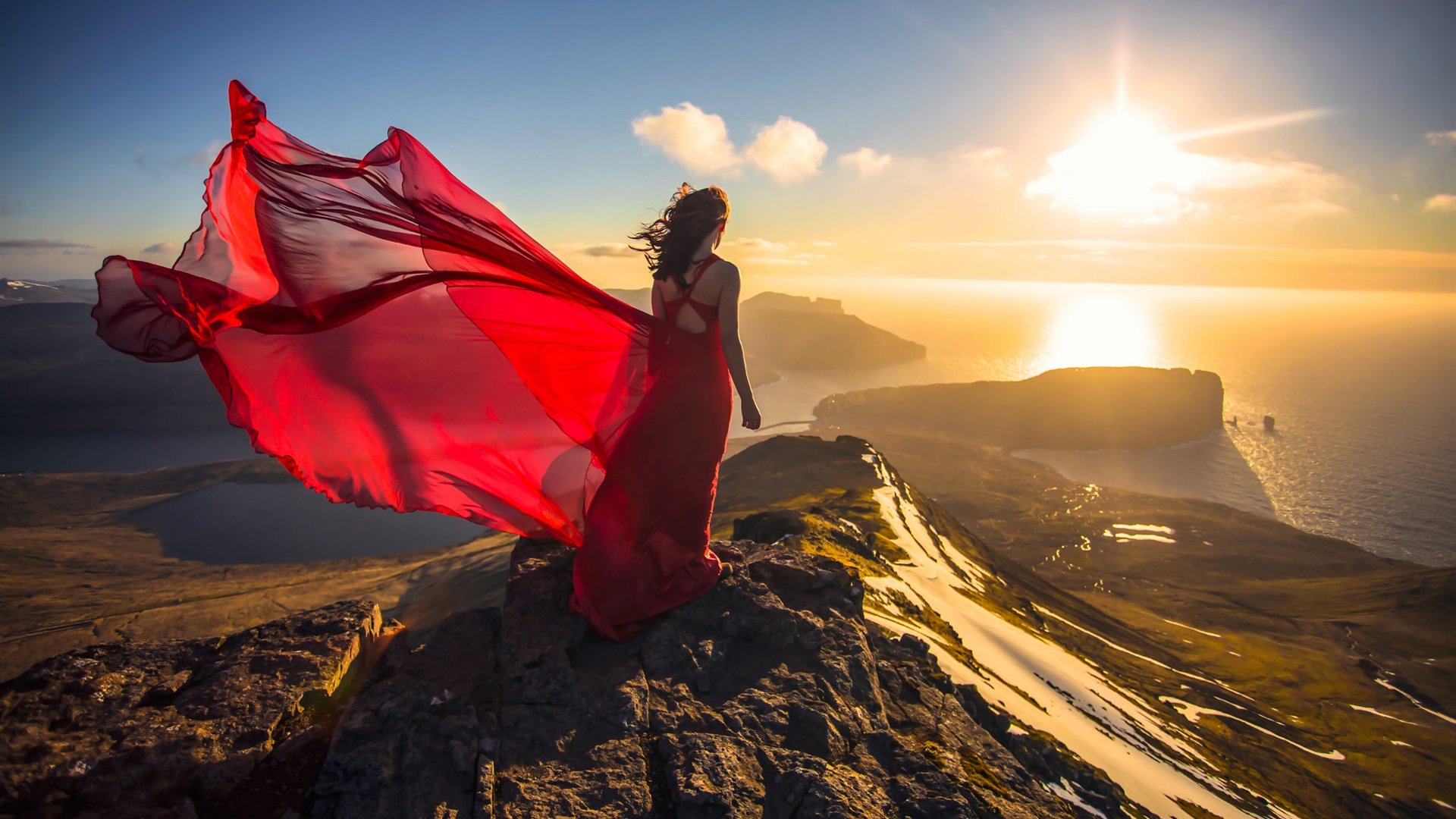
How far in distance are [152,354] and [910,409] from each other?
7561cm

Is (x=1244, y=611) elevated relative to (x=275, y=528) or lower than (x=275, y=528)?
lower

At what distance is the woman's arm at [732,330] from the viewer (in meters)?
3.51

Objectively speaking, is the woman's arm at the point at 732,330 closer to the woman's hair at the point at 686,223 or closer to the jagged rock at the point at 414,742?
the woman's hair at the point at 686,223

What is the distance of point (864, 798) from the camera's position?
259cm

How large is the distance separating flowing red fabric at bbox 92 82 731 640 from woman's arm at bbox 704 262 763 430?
5.6 inches

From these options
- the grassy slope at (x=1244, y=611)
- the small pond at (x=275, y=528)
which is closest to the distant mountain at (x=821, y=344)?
the grassy slope at (x=1244, y=611)

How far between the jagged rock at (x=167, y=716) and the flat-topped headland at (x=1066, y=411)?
66.6 metres

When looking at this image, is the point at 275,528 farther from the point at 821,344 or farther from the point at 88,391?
the point at 821,344

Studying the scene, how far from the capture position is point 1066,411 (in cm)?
6881

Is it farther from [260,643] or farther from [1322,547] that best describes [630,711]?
[1322,547]

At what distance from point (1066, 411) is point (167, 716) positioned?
78.7 m

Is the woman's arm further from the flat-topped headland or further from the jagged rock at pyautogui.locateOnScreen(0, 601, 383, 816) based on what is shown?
the flat-topped headland

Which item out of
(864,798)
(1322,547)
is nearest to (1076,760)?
(864,798)

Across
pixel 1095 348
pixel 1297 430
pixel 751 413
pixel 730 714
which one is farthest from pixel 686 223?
pixel 1095 348
